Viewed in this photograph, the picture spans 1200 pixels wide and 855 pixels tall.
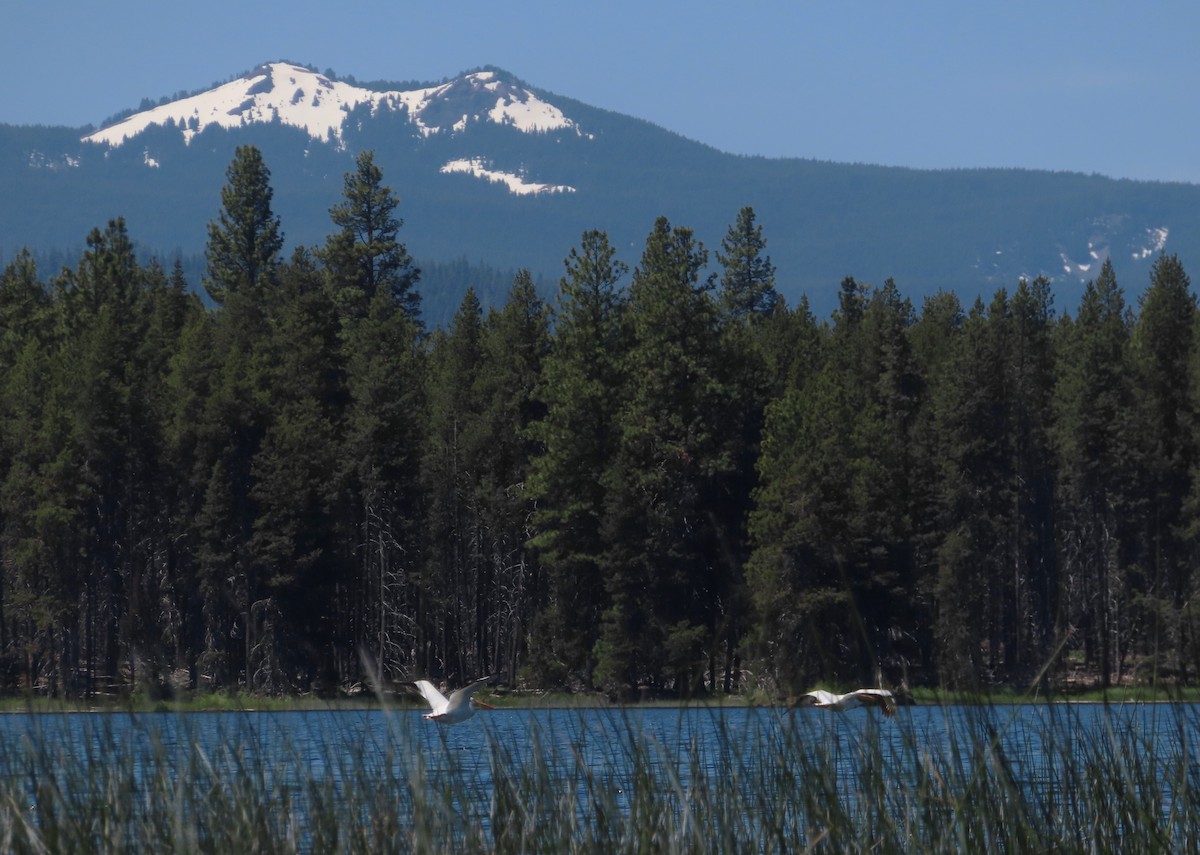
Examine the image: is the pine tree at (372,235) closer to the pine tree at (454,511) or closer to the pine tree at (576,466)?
the pine tree at (454,511)

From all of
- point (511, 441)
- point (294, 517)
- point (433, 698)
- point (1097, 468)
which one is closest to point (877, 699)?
point (433, 698)

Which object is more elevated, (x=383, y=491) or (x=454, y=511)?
(x=383, y=491)

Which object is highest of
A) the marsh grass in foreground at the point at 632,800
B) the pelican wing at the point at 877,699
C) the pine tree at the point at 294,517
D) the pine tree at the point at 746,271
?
the pine tree at the point at 746,271

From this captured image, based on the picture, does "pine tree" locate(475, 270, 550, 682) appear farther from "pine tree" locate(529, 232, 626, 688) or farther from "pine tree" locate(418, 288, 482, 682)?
"pine tree" locate(529, 232, 626, 688)

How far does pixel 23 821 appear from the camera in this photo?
8.45 metres

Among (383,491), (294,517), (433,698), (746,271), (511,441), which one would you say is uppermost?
(746,271)

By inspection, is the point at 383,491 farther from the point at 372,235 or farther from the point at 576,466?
the point at 372,235

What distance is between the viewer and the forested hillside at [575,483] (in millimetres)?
53469

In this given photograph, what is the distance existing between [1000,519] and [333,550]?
24.6 meters

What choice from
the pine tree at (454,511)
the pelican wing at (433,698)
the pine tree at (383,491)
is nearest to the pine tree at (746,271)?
the pine tree at (454,511)

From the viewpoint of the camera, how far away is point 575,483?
184 ft

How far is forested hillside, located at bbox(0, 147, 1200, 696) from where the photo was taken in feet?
175

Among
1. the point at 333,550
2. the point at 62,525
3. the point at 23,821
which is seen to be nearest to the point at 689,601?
the point at 333,550

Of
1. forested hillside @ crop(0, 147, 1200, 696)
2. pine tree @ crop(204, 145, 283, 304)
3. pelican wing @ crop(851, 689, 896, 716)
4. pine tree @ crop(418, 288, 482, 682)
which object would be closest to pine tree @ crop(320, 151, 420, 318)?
pine tree @ crop(204, 145, 283, 304)
